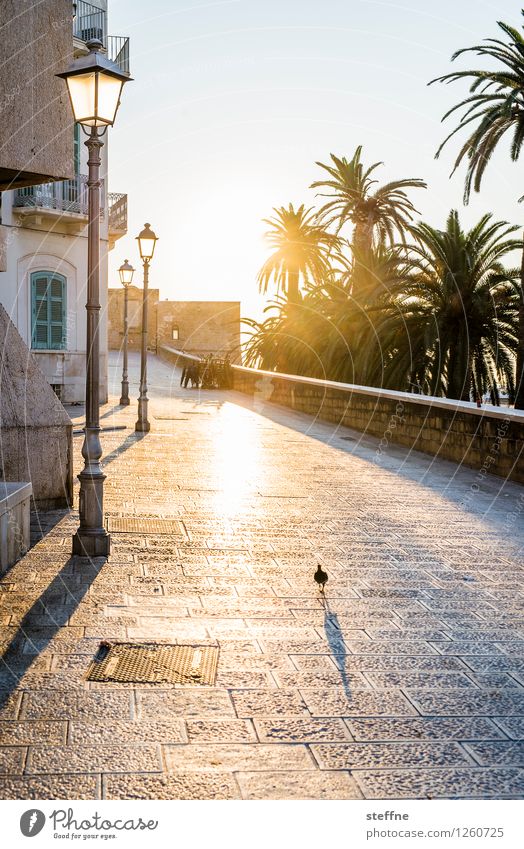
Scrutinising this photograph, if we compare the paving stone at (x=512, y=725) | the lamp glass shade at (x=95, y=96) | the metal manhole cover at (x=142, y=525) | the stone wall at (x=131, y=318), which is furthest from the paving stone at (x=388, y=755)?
the stone wall at (x=131, y=318)

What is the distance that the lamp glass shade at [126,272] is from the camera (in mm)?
23953

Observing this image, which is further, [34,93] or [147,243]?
[147,243]

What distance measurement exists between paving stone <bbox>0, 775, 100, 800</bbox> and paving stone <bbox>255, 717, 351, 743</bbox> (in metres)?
0.76

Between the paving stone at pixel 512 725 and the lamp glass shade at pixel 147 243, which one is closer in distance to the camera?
the paving stone at pixel 512 725

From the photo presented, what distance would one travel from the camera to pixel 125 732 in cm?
389

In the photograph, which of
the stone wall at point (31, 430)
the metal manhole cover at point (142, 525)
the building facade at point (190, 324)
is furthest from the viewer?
the building facade at point (190, 324)

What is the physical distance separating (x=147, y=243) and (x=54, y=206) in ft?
23.5

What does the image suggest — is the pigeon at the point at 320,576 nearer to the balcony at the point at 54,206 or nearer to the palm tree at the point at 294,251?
the balcony at the point at 54,206

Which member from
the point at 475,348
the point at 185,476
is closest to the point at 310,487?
the point at 185,476

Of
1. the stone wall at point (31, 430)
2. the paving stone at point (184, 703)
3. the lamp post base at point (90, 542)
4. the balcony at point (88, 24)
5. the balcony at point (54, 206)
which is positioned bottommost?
the paving stone at point (184, 703)

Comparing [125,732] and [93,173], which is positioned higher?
[93,173]

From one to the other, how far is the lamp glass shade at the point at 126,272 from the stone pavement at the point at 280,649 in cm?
1451

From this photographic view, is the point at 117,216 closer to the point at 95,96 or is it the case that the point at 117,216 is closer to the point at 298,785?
the point at 95,96

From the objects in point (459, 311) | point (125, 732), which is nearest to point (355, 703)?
point (125, 732)
